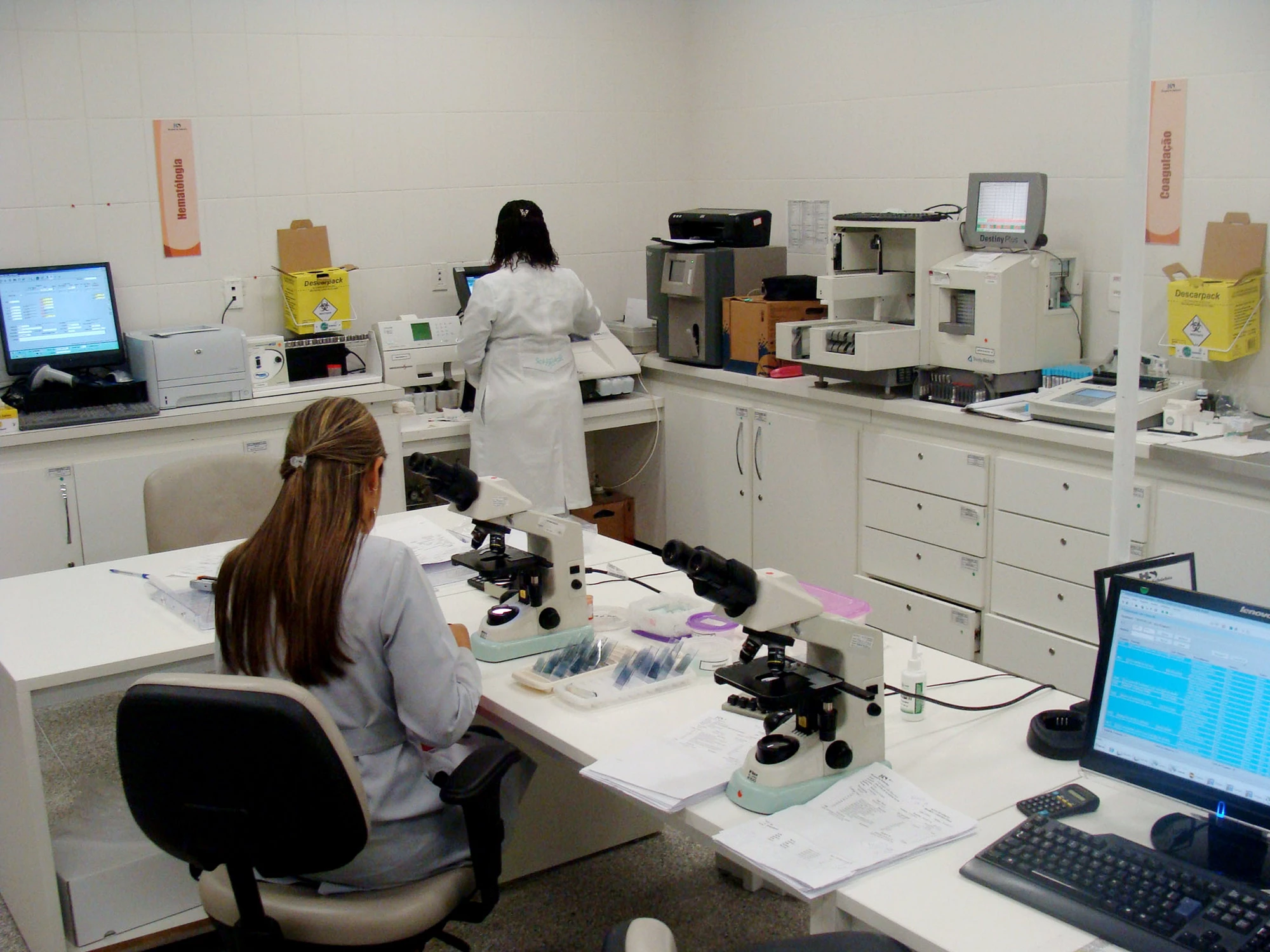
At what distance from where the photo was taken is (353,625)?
1921 millimetres

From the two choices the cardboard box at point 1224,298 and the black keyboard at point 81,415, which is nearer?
the cardboard box at point 1224,298

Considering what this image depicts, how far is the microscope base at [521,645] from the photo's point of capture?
2381 mm

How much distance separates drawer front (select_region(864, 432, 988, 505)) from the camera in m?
3.80

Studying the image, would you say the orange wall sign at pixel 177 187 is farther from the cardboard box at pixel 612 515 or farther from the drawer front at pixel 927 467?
the drawer front at pixel 927 467

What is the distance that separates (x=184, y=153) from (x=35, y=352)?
3.04 ft

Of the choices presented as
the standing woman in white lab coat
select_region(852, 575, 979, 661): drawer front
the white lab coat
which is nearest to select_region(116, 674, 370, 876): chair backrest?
select_region(852, 575, 979, 661): drawer front

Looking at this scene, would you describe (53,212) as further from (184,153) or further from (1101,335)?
(1101,335)

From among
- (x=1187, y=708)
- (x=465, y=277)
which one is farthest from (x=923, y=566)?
(x=1187, y=708)

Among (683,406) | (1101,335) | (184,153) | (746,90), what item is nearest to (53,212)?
(184,153)

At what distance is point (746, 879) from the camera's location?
9.40 feet

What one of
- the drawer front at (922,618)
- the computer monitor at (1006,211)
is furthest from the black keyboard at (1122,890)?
the computer monitor at (1006,211)

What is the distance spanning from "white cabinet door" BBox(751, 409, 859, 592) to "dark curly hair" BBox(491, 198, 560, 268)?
996 mm

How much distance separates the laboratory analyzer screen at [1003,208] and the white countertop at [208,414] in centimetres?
215

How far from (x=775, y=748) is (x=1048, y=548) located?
2.05 meters
